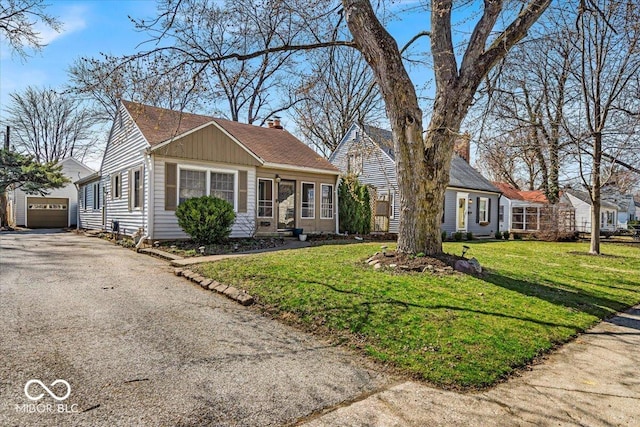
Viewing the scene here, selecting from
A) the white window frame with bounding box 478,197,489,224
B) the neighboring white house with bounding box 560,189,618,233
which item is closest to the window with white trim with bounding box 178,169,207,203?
the white window frame with bounding box 478,197,489,224

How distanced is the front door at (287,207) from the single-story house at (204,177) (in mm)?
40

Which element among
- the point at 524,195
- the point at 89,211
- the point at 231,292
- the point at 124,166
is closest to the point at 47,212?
the point at 89,211

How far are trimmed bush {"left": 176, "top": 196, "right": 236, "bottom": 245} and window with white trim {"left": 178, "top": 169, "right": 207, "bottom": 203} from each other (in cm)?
117

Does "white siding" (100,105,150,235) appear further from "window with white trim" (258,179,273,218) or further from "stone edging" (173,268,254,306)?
"stone edging" (173,268,254,306)

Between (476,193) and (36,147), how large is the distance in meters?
32.7

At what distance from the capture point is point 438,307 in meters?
4.74

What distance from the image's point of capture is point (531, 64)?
12.1 meters

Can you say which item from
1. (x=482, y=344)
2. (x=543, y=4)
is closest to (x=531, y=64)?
(x=543, y=4)

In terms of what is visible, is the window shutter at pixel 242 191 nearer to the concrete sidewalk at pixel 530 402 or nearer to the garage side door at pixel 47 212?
the concrete sidewalk at pixel 530 402

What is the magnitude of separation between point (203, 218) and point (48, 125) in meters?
27.9

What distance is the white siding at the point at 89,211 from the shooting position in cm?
1644

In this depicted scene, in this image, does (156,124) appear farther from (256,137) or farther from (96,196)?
(96,196)

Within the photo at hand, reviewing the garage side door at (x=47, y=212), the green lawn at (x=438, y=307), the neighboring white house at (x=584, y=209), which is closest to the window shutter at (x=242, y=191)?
the green lawn at (x=438, y=307)

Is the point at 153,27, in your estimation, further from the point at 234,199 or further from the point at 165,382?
the point at 234,199
